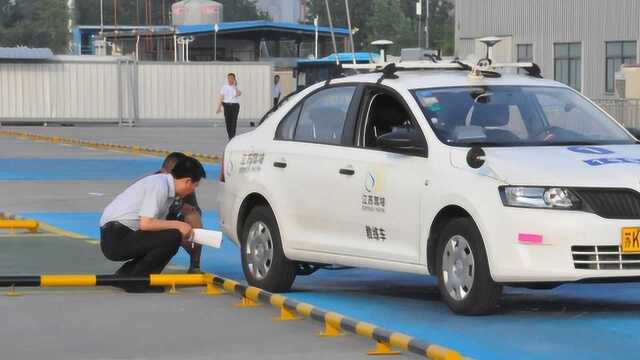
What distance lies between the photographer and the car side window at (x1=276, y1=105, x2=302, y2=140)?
38.3 feet

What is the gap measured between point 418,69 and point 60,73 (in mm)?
40271

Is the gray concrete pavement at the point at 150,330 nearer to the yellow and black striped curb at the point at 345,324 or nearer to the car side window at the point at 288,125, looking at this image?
the yellow and black striped curb at the point at 345,324

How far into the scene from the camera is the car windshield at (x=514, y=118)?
33.7 ft

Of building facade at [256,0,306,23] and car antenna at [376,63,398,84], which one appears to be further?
building facade at [256,0,306,23]

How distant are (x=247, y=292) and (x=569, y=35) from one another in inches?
1856

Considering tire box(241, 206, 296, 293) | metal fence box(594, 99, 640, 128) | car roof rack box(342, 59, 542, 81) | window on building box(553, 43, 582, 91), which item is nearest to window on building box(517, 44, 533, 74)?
window on building box(553, 43, 582, 91)

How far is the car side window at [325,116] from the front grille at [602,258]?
2.38 metres

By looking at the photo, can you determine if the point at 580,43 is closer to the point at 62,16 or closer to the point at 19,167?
the point at 19,167

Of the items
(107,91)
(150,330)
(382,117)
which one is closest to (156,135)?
(107,91)

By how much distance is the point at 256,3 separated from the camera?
495 feet

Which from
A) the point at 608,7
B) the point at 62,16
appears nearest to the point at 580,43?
the point at 608,7

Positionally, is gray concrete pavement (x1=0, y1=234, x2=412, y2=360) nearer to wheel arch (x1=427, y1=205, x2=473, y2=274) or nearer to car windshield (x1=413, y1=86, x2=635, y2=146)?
wheel arch (x1=427, y1=205, x2=473, y2=274)

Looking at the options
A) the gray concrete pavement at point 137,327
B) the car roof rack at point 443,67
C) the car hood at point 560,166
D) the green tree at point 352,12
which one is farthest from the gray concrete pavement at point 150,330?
the green tree at point 352,12

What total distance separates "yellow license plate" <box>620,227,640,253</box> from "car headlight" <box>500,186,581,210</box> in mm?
345
